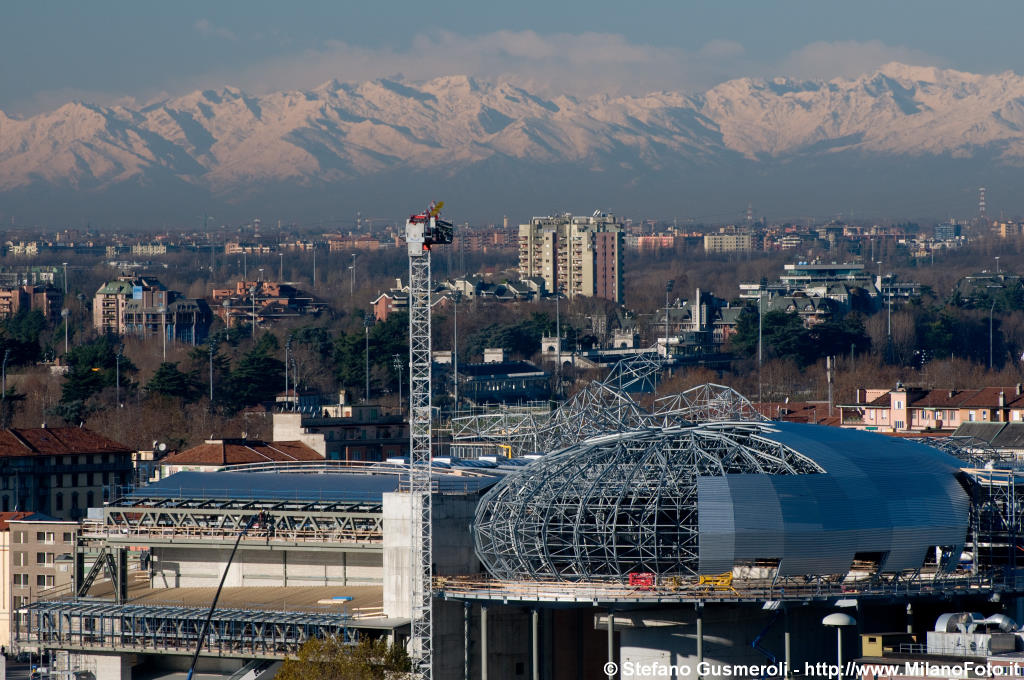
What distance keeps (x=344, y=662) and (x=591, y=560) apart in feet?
29.2

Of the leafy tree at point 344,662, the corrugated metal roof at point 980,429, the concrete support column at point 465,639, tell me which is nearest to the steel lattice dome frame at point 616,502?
the concrete support column at point 465,639

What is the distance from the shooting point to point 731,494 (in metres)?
63.3

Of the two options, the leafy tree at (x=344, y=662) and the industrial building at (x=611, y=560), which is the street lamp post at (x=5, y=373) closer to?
the industrial building at (x=611, y=560)

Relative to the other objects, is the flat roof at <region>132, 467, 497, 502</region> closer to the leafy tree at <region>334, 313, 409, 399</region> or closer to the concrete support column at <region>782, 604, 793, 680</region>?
the concrete support column at <region>782, 604, 793, 680</region>

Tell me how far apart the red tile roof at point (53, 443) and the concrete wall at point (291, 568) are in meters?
35.1

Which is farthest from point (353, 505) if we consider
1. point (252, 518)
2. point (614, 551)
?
point (614, 551)

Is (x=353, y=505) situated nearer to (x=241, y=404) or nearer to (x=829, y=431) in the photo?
(x=829, y=431)

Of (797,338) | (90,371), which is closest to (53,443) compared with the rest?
(90,371)

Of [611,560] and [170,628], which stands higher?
[611,560]

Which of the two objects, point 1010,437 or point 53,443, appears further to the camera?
point 53,443

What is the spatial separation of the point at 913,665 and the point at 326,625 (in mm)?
19821

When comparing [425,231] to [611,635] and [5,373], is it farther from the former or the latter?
[5,373]

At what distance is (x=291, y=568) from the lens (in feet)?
234

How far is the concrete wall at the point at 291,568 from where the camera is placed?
70.8m
